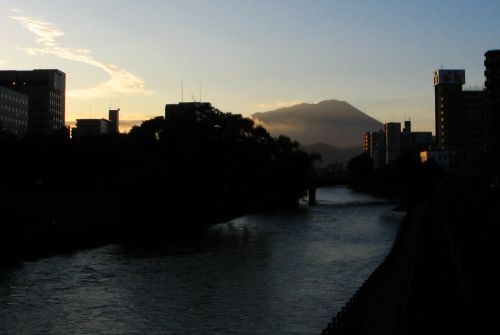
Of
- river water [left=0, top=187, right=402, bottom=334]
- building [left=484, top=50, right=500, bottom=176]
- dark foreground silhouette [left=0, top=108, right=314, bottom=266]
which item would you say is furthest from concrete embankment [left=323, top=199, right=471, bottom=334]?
building [left=484, top=50, right=500, bottom=176]

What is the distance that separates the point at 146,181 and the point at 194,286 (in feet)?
97.7

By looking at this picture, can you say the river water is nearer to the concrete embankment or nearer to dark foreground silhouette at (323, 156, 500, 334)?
the concrete embankment

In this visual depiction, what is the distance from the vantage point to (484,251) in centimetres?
3822

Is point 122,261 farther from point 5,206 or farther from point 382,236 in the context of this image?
point 382,236

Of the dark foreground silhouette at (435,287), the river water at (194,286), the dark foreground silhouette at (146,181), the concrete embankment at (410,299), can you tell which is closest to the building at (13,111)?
the dark foreground silhouette at (146,181)

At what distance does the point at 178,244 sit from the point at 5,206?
15405 millimetres

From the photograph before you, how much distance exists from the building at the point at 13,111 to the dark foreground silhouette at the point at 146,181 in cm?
6183

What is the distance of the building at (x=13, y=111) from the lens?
550 feet

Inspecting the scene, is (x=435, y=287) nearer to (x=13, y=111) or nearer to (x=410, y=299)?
(x=410, y=299)

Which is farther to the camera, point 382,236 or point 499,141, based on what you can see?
point 499,141

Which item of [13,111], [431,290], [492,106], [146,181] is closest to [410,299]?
[431,290]

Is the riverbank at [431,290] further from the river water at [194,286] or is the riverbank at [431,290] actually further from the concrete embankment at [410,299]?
the river water at [194,286]

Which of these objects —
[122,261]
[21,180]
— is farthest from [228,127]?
[122,261]

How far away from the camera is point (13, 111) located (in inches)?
6905
